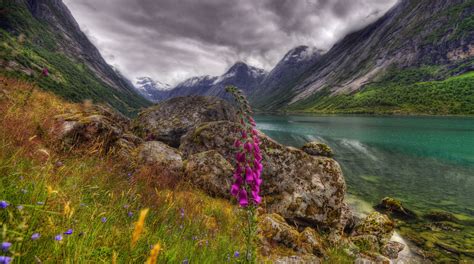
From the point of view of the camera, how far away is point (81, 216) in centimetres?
290

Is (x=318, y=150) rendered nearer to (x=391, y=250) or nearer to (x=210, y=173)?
(x=391, y=250)

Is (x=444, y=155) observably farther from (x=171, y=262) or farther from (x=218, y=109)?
(x=171, y=262)

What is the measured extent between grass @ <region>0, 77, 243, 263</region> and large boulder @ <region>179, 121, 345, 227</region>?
3.54 meters

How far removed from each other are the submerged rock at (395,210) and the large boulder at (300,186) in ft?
28.2

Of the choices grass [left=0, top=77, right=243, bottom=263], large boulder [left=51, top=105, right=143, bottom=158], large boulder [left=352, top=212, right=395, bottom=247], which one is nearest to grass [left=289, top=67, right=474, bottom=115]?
large boulder [left=352, top=212, right=395, bottom=247]

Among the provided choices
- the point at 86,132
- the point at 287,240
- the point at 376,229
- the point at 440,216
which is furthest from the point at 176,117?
the point at 440,216

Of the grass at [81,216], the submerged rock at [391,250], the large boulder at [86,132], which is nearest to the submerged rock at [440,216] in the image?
the submerged rock at [391,250]

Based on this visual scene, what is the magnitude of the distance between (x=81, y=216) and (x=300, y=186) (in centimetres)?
903

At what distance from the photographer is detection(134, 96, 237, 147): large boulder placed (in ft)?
58.9

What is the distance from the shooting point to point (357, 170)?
2786cm

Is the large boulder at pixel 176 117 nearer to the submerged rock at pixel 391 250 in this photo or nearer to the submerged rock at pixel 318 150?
the submerged rock at pixel 391 250

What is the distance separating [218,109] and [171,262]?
18.1m

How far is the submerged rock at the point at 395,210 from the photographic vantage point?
Result: 16.3m

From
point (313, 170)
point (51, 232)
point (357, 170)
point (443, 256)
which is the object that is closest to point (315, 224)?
point (313, 170)
